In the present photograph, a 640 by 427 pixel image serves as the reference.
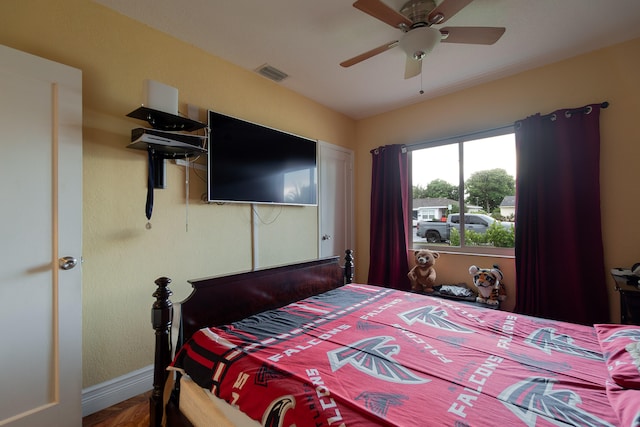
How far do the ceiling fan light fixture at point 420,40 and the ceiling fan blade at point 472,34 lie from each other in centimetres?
6

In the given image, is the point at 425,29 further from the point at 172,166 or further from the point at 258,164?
the point at 172,166

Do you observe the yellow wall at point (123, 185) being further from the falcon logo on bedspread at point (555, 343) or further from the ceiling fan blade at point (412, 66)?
the falcon logo on bedspread at point (555, 343)

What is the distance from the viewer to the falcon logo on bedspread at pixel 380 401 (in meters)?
0.84

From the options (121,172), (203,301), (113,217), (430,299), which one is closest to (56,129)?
(121,172)

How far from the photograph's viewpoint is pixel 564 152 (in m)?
2.37

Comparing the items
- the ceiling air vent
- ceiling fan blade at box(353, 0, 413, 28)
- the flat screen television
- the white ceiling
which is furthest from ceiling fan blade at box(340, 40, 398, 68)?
the flat screen television

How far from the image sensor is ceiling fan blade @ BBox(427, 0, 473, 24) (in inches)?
58.9

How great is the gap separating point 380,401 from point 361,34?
2.33 meters

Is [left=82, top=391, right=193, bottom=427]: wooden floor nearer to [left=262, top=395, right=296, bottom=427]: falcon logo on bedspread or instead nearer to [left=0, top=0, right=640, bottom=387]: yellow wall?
[left=0, top=0, right=640, bottom=387]: yellow wall

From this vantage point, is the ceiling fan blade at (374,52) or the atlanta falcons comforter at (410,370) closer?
the atlanta falcons comforter at (410,370)

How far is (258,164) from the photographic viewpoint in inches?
103

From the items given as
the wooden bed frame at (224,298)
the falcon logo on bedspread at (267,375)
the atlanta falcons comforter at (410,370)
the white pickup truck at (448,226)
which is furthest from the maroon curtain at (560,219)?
the falcon logo on bedspread at (267,375)

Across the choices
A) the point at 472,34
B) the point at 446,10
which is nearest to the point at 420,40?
the point at 446,10

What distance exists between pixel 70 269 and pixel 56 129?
783mm
